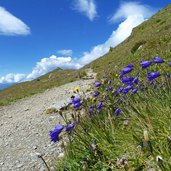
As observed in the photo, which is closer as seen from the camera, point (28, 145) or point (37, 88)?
point (28, 145)

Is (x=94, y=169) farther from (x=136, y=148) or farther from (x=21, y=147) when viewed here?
(x=21, y=147)

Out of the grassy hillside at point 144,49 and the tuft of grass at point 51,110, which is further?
the grassy hillside at point 144,49

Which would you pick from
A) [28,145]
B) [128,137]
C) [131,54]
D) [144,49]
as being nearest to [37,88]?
[131,54]

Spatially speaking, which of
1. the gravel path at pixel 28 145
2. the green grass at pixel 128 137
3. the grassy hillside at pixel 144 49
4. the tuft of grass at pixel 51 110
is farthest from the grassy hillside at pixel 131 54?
the green grass at pixel 128 137

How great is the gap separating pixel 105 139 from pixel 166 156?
143 centimetres

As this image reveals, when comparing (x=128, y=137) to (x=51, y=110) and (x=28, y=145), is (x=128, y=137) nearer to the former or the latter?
(x=28, y=145)

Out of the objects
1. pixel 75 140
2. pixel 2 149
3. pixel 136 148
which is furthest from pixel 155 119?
pixel 2 149

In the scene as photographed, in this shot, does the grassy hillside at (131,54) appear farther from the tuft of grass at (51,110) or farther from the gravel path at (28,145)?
the gravel path at (28,145)

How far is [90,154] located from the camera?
4695mm

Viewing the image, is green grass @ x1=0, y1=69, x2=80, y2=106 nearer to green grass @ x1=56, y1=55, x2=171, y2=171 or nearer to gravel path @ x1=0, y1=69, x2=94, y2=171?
gravel path @ x1=0, y1=69, x2=94, y2=171

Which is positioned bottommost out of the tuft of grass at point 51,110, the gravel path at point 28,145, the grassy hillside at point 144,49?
the gravel path at point 28,145

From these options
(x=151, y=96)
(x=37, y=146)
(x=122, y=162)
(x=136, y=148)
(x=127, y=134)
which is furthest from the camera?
(x=37, y=146)

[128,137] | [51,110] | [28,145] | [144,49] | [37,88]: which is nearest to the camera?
[128,137]

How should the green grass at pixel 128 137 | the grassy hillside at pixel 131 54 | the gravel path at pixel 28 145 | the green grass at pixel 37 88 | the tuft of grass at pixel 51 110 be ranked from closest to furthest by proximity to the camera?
the green grass at pixel 128 137 < the gravel path at pixel 28 145 < the tuft of grass at pixel 51 110 < the grassy hillside at pixel 131 54 < the green grass at pixel 37 88
